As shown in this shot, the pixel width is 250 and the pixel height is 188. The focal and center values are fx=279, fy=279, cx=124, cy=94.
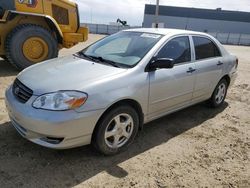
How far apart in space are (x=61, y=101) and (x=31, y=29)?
5.02m

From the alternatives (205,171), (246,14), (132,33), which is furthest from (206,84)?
(246,14)

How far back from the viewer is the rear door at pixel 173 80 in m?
3.96

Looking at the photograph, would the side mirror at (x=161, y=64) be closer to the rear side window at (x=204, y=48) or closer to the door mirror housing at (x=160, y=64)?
the door mirror housing at (x=160, y=64)

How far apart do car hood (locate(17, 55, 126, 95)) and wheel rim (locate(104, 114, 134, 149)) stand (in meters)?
0.59

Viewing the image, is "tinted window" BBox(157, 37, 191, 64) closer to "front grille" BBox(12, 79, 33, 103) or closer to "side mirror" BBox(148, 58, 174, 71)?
"side mirror" BBox(148, 58, 174, 71)

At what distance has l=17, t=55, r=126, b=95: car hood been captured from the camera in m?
3.24

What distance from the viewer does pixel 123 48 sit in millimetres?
4379

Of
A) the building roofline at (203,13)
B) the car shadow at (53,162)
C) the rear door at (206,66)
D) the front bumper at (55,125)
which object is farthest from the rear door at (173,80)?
the building roofline at (203,13)

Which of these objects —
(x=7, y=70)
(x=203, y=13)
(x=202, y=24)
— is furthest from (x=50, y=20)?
(x=203, y=13)

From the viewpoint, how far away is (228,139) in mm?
4453

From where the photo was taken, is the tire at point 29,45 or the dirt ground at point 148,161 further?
the tire at point 29,45

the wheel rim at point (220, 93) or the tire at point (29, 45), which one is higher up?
the tire at point (29, 45)

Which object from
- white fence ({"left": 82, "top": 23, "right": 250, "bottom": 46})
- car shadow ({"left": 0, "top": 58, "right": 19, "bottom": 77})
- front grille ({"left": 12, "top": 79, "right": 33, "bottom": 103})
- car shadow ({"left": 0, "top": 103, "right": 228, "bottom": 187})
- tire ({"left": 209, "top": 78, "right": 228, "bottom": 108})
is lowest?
white fence ({"left": 82, "top": 23, "right": 250, "bottom": 46})

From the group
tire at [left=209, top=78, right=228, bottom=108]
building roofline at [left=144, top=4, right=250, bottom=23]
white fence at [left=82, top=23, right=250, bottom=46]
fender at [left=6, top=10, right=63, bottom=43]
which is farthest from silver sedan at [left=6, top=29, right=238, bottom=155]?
building roofline at [left=144, top=4, right=250, bottom=23]
